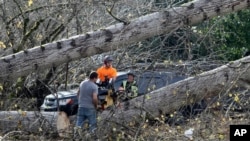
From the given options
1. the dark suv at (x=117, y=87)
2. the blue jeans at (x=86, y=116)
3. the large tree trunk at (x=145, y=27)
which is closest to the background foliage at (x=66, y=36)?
the dark suv at (x=117, y=87)

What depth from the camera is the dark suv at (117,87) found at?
36.2ft

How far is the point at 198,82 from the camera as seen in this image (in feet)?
30.3

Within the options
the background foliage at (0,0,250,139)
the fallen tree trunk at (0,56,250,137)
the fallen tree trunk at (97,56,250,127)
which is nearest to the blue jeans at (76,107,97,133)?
the fallen tree trunk at (0,56,250,137)

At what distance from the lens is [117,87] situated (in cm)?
1216

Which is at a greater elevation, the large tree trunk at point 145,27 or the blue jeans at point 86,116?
the large tree trunk at point 145,27

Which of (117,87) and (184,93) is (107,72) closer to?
(117,87)

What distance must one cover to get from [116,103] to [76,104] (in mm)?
2255

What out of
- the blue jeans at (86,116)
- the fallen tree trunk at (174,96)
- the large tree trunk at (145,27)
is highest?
the large tree trunk at (145,27)

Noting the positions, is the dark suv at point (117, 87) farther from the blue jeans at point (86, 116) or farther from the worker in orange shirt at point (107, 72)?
the blue jeans at point (86, 116)

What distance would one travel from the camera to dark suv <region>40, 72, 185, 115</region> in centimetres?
1102

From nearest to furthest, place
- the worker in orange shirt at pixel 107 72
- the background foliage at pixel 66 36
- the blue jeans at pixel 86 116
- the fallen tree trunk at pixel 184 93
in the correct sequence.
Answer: the fallen tree trunk at pixel 184 93, the blue jeans at pixel 86 116, the background foliage at pixel 66 36, the worker in orange shirt at pixel 107 72

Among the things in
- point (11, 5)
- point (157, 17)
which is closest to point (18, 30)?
point (11, 5)

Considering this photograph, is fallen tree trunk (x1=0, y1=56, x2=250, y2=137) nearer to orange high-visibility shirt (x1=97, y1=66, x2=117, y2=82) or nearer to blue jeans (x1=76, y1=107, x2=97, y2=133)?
blue jeans (x1=76, y1=107, x2=97, y2=133)

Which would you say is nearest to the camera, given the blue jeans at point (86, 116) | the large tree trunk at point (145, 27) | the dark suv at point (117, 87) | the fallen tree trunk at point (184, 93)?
the large tree trunk at point (145, 27)
